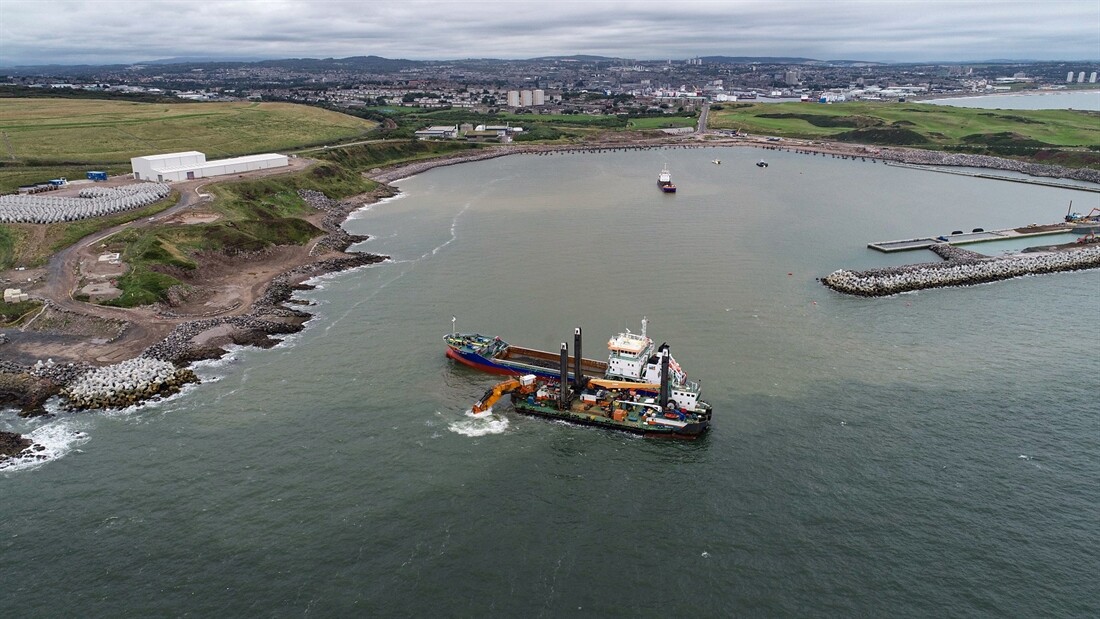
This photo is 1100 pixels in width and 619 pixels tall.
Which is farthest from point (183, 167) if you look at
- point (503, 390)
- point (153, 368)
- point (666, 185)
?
point (503, 390)

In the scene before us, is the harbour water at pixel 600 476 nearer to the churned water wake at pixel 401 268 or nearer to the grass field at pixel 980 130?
the churned water wake at pixel 401 268

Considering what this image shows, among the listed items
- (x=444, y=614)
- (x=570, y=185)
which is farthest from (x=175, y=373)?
(x=570, y=185)

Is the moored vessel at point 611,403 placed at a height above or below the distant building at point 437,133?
below

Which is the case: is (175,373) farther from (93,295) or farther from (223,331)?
(93,295)

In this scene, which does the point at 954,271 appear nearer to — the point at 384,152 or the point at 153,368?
the point at 153,368

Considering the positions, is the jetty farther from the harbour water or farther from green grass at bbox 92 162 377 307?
green grass at bbox 92 162 377 307

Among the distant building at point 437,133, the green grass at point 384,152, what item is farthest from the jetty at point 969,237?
the distant building at point 437,133

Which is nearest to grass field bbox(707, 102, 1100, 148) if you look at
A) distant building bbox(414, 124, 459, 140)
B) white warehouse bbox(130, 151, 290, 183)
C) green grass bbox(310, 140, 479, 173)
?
distant building bbox(414, 124, 459, 140)

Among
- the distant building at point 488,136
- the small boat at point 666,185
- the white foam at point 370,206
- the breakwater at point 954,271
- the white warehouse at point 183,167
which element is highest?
the distant building at point 488,136
